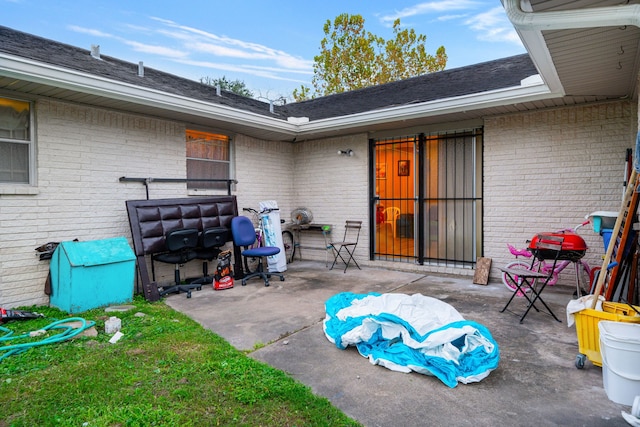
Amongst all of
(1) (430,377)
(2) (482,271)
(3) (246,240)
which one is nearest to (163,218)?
(3) (246,240)

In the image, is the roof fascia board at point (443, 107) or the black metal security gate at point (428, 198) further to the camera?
the black metal security gate at point (428, 198)

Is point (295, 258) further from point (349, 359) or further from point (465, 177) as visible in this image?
point (349, 359)

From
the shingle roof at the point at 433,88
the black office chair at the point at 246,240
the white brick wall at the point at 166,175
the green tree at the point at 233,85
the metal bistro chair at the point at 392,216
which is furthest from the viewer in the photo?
the green tree at the point at 233,85

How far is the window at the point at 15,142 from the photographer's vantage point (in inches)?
159

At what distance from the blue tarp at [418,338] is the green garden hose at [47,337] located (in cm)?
225

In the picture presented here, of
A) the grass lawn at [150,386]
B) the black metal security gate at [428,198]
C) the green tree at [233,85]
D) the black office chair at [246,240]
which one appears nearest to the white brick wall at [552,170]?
the black metal security gate at [428,198]

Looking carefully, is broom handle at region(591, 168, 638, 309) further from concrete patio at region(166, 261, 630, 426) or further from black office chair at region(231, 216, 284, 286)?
black office chair at region(231, 216, 284, 286)

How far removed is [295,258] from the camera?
7574 millimetres

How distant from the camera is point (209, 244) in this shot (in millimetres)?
5141

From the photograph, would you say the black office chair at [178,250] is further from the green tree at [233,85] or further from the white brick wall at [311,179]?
the green tree at [233,85]

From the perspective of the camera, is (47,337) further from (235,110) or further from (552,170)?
(552,170)

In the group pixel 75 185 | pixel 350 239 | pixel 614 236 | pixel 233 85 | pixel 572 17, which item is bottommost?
pixel 350 239

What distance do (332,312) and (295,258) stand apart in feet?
13.8

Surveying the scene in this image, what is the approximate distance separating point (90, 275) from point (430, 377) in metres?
3.68
